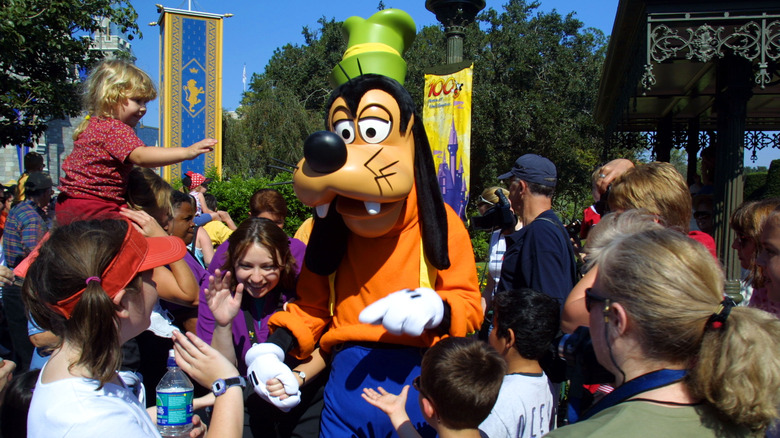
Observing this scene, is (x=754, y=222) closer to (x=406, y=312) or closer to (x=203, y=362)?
(x=406, y=312)

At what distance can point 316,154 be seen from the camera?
7.11 feet

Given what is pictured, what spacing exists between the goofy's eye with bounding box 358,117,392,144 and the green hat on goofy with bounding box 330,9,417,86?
0.95ft

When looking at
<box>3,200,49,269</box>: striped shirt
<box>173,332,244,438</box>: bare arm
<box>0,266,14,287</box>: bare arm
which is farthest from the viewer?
<box>3,200,49,269</box>: striped shirt

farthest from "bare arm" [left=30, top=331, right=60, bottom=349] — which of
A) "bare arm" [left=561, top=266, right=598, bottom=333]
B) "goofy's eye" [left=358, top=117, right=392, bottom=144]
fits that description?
"bare arm" [left=561, top=266, right=598, bottom=333]

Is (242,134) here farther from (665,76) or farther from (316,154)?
(316,154)

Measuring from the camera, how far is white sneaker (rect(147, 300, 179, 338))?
3.23 meters

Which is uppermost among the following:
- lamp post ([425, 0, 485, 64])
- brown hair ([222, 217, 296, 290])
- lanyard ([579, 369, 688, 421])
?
lamp post ([425, 0, 485, 64])

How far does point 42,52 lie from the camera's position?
9930mm

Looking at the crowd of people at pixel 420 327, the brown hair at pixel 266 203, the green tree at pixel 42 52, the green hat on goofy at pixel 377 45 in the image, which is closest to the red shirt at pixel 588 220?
the crowd of people at pixel 420 327

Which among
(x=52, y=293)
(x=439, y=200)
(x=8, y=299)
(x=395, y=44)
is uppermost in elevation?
(x=395, y=44)

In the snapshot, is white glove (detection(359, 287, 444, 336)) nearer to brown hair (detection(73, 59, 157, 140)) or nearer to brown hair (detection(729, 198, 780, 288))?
brown hair (detection(729, 198, 780, 288))

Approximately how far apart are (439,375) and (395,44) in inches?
63.9

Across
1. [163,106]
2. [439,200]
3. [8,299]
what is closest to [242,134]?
[163,106]

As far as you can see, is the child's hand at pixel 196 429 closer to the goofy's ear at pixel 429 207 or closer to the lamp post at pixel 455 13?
the goofy's ear at pixel 429 207
